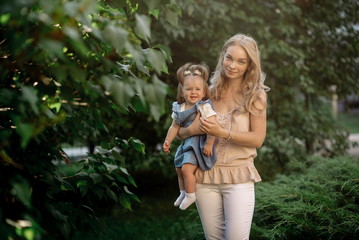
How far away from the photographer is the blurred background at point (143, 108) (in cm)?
157

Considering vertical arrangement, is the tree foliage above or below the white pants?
above

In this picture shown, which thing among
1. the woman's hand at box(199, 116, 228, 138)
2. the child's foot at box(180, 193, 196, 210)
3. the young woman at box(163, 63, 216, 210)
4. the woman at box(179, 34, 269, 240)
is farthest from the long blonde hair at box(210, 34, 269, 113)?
the child's foot at box(180, 193, 196, 210)

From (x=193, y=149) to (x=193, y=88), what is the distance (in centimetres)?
39

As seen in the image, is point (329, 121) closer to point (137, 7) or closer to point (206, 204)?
point (206, 204)

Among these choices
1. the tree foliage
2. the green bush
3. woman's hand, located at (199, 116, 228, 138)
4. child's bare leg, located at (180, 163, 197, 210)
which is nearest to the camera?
the tree foliage

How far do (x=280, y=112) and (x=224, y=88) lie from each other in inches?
156

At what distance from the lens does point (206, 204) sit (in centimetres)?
300

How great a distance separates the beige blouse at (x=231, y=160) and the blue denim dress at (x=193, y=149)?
73 millimetres

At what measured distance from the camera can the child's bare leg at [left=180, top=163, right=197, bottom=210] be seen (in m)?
2.90

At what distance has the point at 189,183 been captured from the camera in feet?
9.58

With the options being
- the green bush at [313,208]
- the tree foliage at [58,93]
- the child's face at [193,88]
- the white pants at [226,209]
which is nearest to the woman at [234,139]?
the white pants at [226,209]

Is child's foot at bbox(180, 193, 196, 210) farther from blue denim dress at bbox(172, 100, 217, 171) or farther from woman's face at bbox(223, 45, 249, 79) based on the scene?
woman's face at bbox(223, 45, 249, 79)

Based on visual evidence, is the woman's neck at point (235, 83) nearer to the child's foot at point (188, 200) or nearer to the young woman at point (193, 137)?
the young woman at point (193, 137)

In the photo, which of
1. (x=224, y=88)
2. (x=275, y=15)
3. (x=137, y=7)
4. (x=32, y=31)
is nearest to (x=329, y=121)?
(x=275, y=15)
